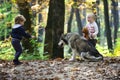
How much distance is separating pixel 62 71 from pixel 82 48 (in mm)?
2273

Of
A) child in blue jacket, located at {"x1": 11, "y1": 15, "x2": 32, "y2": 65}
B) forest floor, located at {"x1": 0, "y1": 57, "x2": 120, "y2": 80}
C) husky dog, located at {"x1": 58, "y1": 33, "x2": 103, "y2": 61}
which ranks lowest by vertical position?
forest floor, located at {"x1": 0, "y1": 57, "x2": 120, "y2": 80}

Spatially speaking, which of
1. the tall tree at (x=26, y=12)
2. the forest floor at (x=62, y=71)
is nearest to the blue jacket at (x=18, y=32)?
the forest floor at (x=62, y=71)

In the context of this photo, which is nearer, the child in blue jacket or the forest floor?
the forest floor

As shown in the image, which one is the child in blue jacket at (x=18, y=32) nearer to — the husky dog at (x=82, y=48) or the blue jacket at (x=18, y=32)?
the blue jacket at (x=18, y=32)

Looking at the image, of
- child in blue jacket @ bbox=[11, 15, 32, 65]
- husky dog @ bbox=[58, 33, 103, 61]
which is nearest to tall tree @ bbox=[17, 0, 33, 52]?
husky dog @ bbox=[58, 33, 103, 61]

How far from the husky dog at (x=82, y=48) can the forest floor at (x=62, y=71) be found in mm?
536

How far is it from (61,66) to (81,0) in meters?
14.6

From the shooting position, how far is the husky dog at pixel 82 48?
11.9 metres

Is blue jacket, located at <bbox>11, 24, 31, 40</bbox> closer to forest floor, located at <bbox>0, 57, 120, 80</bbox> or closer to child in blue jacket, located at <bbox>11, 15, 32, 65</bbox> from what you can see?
child in blue jacket, located at <bbox>11, 15, 32, 65</bbox>

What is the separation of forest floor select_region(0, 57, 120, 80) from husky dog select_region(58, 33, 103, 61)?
536 millimetres

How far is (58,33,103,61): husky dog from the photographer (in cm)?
1195

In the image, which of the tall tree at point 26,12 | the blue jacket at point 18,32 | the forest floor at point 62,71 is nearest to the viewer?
the forest floor at point 62,71

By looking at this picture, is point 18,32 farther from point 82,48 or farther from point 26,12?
point 26,12

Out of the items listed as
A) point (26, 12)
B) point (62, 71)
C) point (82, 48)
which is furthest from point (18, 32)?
point (26, 12)
